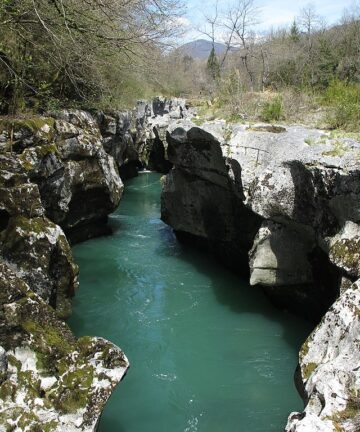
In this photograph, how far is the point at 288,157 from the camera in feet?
26.4

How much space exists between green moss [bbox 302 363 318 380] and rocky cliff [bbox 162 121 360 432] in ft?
0.04

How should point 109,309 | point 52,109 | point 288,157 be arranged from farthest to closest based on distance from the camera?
point 52,109
point 109,309
point 288,157

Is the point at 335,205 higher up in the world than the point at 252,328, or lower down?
higher up

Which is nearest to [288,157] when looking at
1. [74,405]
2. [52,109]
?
[74,405]

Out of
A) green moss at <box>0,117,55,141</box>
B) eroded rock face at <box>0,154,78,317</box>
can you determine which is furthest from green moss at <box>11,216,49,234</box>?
green moss at <box>0,117,55,141</box>

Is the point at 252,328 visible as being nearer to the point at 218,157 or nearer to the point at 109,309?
the point at 109,309

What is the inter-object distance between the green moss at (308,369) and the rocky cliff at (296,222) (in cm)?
1

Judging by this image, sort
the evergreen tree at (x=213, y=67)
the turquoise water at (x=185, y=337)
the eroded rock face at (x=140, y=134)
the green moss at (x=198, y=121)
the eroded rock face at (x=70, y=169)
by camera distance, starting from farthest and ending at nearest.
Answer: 1. the evergreen tree at (x=213, y=67)
2. the eroded rock face at (x=140, y=134)
3. the green moss at (x=198, y=121)
4. the eroded rock face at (x=70, y=169)
5. the turquoise water at (x=185, y=337)

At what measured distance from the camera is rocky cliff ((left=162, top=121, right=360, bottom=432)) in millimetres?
4609

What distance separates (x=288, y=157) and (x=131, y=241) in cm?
711

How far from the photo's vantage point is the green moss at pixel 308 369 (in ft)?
16.6

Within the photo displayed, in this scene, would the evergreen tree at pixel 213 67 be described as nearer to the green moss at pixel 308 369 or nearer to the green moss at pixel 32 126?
the green moss at pixel 32 126

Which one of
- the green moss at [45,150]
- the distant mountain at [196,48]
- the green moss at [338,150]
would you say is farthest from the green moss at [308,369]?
the distant mountain at [196,48]

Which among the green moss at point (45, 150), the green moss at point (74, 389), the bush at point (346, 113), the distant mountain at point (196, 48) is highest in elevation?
the distant mountain at point (196, 48)
